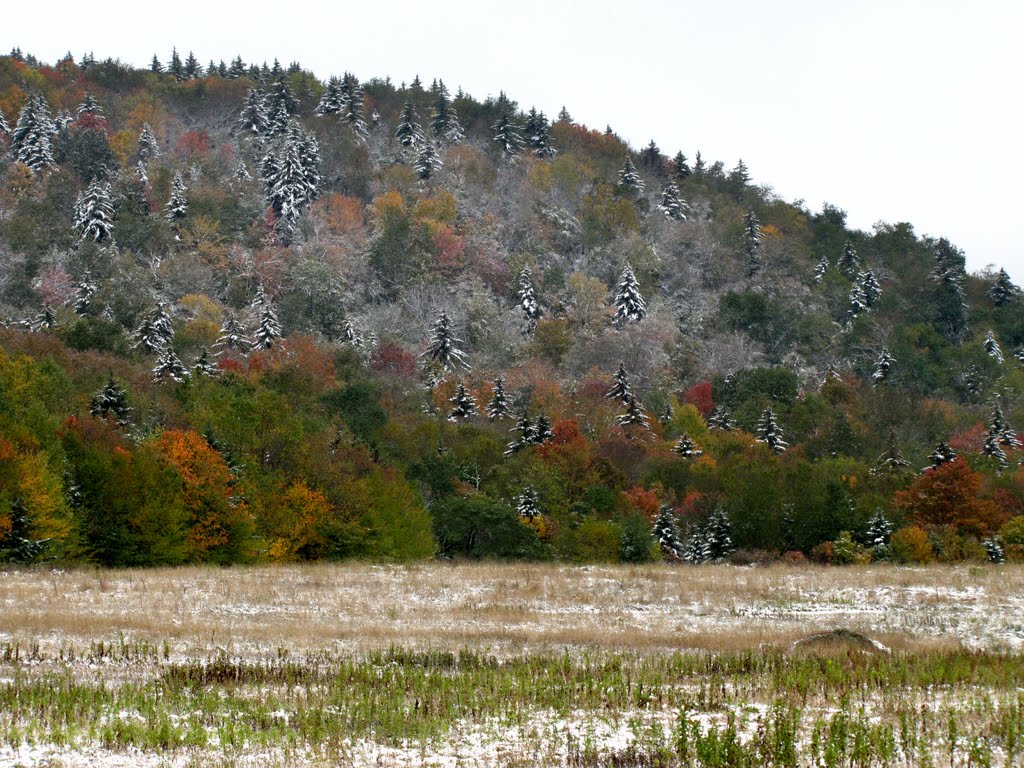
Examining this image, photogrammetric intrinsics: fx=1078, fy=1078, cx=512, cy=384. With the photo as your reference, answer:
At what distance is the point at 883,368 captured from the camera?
156125mm

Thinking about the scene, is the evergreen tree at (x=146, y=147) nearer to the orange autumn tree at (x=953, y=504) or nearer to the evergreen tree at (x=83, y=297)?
the evergreen tree at (x=83, y=297)

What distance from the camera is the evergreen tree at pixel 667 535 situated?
239 feet

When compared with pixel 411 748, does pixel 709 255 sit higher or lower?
higher

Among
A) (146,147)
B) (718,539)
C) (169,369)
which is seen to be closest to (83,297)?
(169,369)

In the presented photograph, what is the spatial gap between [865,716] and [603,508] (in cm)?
6774

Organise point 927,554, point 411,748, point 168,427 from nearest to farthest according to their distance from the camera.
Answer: point 411,748, point 927,554, point 168,427

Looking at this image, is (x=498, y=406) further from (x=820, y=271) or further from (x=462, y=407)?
(x=820, y=271)

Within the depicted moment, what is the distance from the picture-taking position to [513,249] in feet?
623

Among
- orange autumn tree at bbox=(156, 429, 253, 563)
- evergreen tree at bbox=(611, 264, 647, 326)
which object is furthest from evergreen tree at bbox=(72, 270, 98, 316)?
orange autumn tree at bbox=(156, 429, 253, 563)

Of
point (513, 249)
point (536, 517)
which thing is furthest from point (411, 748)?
point (513, 249)

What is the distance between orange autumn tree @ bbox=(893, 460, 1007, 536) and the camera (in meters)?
70.0

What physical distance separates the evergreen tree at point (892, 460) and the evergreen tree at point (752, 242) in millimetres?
87708

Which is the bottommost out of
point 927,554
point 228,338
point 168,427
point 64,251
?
point 927,554

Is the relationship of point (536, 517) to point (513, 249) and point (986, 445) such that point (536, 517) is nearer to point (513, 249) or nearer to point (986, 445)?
point (986, 445)
